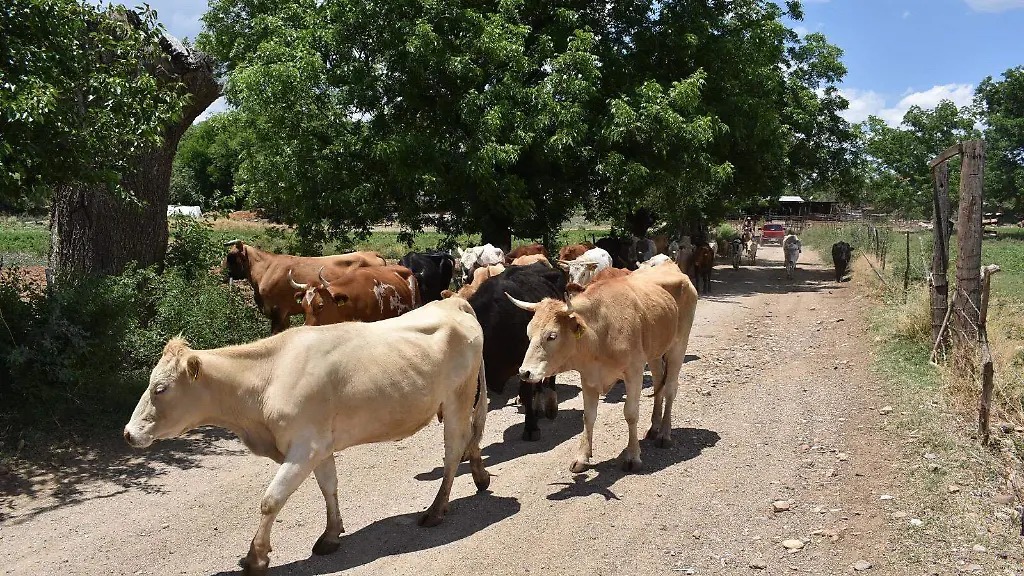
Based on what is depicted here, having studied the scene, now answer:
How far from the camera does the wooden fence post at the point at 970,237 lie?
31.4 feet

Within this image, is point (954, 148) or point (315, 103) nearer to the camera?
point (954, 148)

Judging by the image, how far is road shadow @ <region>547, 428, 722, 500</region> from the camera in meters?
6.83

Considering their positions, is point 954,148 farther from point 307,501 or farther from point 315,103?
point 315,103

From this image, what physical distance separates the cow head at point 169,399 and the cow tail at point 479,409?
223 cm

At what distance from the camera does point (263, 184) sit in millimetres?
19000

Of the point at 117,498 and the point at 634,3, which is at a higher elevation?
the point at 634,3

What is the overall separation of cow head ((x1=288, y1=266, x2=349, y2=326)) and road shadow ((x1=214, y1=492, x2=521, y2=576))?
165 inches

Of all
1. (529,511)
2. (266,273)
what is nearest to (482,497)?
(529,511)

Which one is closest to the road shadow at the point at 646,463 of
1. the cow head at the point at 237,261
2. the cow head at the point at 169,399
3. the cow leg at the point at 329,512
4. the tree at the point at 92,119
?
the cow leg at the point at 329,512

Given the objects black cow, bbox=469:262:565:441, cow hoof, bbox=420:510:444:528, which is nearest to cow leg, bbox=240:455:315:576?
cow hoof, bbox=420:510:444:528

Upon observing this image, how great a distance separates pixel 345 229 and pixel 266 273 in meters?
7.49

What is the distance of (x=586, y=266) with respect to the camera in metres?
12.8

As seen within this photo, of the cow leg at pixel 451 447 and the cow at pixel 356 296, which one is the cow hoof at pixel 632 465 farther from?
the cow at pixel 356 296

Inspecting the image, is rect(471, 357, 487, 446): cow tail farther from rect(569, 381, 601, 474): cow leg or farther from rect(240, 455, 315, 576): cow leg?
rect(240, 455, 315, 576): cow leg
